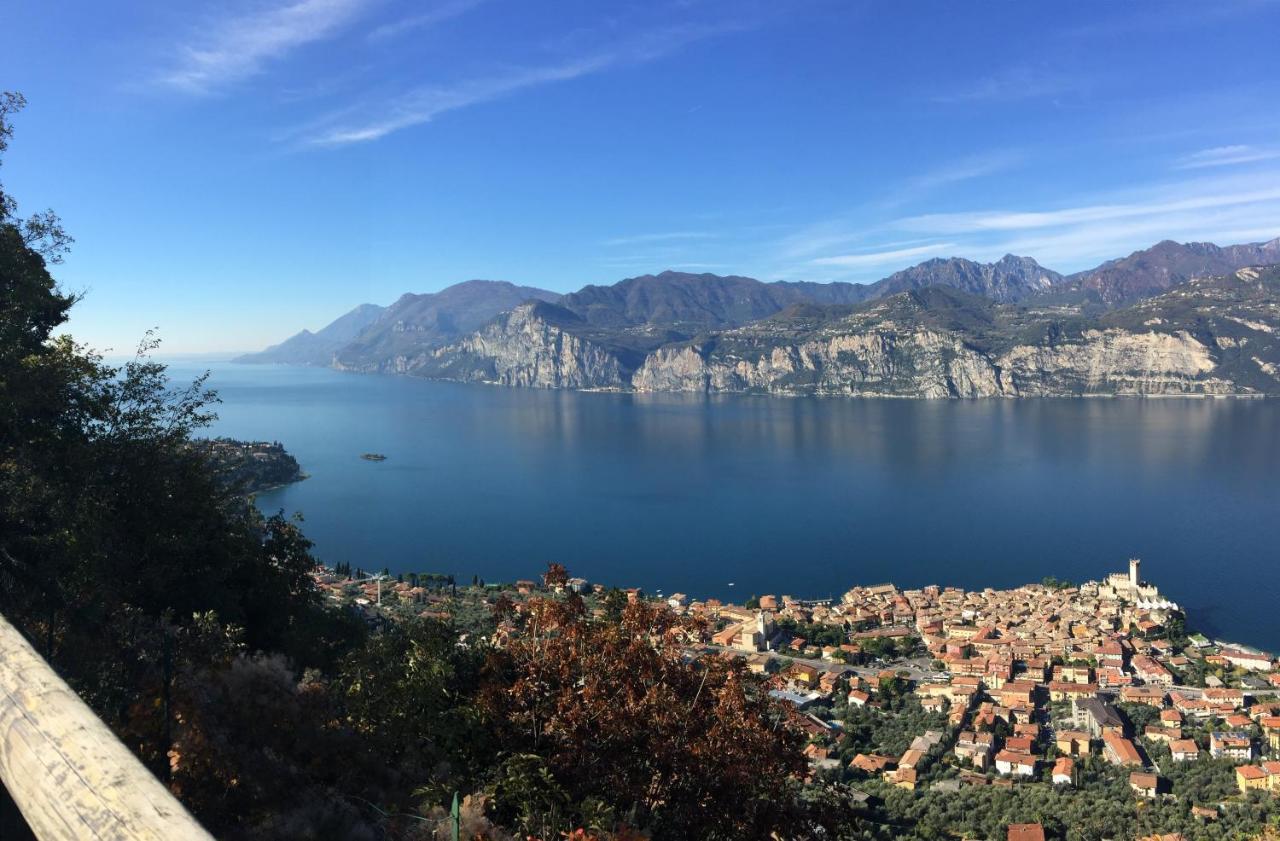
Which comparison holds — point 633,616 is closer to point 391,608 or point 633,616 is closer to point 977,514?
point 391,608

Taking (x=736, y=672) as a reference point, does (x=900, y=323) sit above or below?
above

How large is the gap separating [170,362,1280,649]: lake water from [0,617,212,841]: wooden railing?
3469 centimetres

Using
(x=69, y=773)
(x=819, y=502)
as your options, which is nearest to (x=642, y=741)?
(x=69, y=773)

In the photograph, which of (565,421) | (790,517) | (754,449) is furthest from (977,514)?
(565,421)

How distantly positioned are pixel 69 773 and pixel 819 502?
172ft

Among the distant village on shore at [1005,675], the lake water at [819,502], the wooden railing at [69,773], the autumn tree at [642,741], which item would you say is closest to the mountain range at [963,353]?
the lake water at [819,502]

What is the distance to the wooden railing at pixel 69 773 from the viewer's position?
992mm

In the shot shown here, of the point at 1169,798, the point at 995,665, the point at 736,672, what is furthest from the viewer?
the point at 995,665

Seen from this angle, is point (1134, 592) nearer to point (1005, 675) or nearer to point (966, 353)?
point (1005, 675)

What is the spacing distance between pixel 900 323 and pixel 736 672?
16911 cm

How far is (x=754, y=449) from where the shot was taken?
76312 millimetres

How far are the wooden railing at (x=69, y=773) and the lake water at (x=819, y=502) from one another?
34.7 meters

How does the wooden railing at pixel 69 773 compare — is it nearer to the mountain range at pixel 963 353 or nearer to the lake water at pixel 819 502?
the lake water at pixel 819 502

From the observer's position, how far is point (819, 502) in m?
51.5
